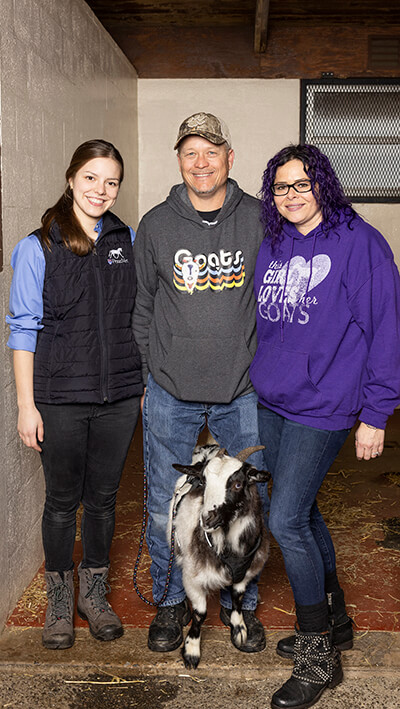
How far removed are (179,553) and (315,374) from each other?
36.2 inches

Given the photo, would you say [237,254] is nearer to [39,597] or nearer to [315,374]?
[315,374]

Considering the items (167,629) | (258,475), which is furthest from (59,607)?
(258,475)

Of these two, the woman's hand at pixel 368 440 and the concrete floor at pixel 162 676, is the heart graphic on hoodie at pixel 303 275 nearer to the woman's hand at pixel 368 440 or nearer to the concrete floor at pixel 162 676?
the woman's hand at pixel 368 440

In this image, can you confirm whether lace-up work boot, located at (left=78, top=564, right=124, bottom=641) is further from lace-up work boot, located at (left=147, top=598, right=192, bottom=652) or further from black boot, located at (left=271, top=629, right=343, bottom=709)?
black boot, located at (left=271, top=629, right=343, bottom=709)

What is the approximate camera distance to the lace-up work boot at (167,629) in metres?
2.80

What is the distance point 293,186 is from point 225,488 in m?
1.04

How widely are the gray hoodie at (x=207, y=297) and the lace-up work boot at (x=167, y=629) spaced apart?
87 centimetres

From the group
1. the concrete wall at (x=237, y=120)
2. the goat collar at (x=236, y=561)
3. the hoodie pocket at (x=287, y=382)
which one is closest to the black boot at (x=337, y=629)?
the goat collar at (x=236, y=561)

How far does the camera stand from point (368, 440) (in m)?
2.32

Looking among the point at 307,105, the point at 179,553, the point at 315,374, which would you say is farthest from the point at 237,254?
the point at 307,105

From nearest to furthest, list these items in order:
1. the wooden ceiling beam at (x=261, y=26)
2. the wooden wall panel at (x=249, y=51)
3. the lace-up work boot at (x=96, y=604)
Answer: the lace-up work boot at (x=96, y=604) → the wooden ceiling beam at (x=261, y=26) → the wooden wall panel at (x=249, y=51)

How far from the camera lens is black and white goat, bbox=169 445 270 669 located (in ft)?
8.41

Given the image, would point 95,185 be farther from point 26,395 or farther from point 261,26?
point 261,26

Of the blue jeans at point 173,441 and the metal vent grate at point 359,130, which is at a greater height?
the metal vent grate at point 359,130
